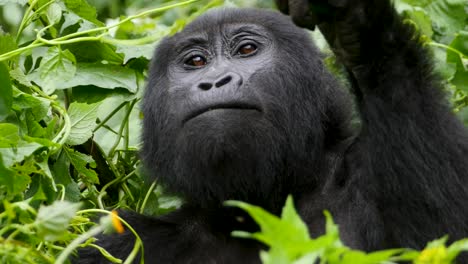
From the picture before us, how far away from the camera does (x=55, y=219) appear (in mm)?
2490

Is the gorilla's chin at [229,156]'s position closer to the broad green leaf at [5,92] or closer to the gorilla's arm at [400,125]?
the gorilla's arm at [400,125]

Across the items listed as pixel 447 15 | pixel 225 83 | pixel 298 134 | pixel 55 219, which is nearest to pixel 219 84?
pixel 225 83

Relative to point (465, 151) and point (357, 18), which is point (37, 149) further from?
point (465, 151)

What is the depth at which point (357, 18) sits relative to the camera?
3.34 m

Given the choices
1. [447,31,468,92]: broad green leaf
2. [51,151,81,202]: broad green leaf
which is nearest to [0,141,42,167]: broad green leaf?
[51,151,81,202]: broad green leaf

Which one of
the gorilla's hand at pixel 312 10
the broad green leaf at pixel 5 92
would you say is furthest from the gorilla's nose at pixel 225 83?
the broad green leaf at pixel 5 92

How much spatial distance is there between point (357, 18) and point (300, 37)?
0.90 meters

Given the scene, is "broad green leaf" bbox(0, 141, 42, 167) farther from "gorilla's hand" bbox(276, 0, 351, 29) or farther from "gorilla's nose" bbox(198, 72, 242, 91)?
"gorilla's hand" bbox(276, 0, 351, 29)

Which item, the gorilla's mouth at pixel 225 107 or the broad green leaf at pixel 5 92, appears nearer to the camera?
the broad green leaf at pixel 5 92

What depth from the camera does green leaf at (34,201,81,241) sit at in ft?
8.12

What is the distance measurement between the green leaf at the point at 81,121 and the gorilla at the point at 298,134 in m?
0.26

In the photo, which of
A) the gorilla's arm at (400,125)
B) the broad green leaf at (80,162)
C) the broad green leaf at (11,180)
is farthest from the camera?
the broad green leaf at (80,162)

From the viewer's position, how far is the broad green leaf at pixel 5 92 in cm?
345

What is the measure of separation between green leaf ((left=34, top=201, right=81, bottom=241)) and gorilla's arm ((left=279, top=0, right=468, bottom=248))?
127 centimetres
